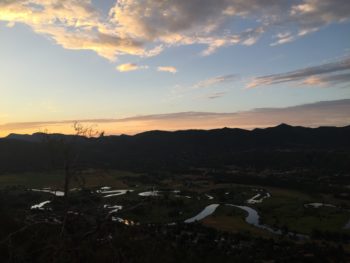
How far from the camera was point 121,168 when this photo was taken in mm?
169375

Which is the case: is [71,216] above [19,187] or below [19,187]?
above

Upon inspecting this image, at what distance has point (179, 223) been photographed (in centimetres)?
6919

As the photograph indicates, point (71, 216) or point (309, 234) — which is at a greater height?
point (71, 216)

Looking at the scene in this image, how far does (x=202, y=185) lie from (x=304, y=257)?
7386 cm

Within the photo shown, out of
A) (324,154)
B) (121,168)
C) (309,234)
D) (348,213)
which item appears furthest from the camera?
(324,154)

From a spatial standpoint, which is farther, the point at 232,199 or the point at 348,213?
the point at 232,199

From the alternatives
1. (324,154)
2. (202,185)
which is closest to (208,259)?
(202,185)

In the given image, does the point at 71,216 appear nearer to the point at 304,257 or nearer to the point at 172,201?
the point at 304,257

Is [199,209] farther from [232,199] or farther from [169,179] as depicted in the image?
[169,179]

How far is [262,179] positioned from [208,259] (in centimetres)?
9087

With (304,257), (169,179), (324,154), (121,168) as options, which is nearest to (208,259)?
(304,257)

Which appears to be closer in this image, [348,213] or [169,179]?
[348,213]

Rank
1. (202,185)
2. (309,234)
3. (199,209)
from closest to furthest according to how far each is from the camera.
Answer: (309,234)
(199,209)
(202,185)

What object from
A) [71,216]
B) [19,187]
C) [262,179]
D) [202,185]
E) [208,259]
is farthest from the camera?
[262,179]
